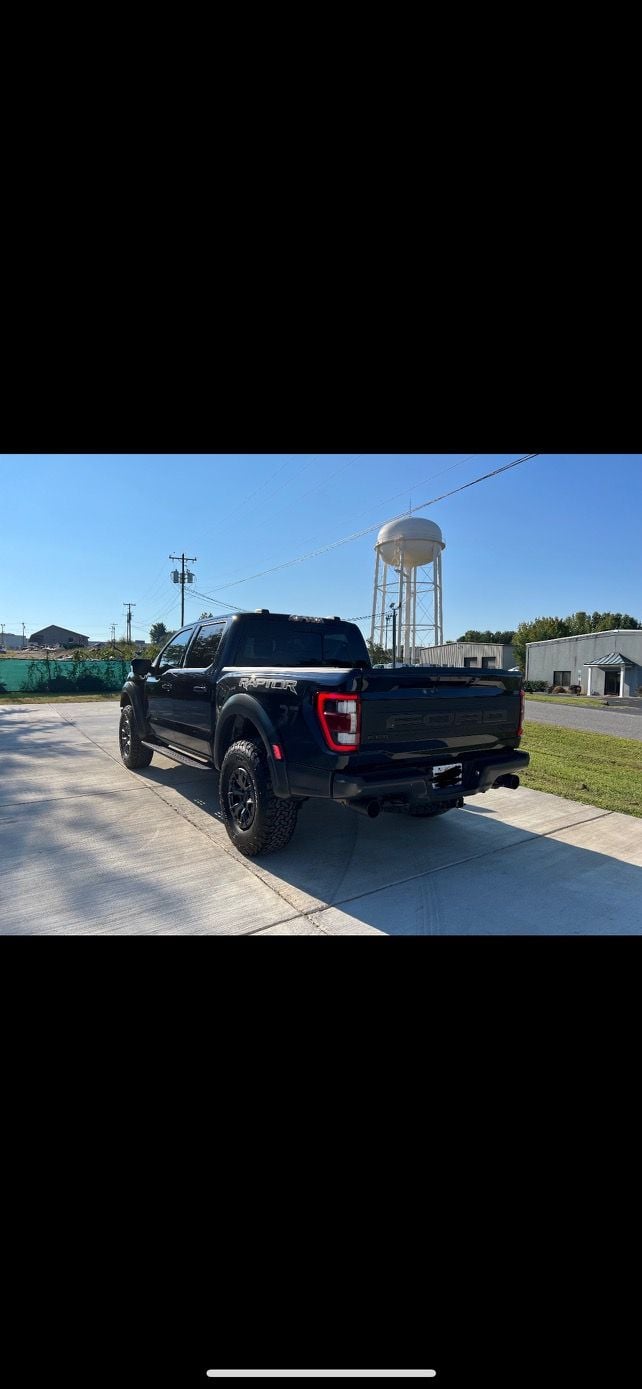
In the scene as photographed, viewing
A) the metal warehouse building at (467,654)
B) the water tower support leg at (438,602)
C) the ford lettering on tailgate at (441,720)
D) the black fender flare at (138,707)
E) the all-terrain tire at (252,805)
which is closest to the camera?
the ford lettering on tailgate at (441,720)

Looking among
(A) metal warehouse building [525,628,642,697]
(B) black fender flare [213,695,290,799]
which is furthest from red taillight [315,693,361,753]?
(A) metal warehouse building [525,628,642,697]

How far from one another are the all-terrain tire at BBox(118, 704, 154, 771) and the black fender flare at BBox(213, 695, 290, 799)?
2.61m

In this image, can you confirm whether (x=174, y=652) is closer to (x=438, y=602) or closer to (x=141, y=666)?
(x=141, y=666)

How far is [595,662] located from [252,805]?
1308 inches

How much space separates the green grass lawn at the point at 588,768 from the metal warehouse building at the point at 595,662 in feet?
75.7

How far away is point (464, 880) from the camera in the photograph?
3469 mm

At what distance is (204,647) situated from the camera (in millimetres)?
4996

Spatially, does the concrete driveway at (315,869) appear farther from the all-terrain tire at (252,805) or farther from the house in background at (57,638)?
the house in background at (57,638)

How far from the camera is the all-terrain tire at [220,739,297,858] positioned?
3.60 m

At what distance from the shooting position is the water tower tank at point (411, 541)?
21281 mm

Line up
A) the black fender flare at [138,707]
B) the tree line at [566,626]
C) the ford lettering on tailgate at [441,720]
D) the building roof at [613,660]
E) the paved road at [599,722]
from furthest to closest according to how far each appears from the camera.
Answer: the tree line at [566,626]
the building roof at [613,660]
the paved road at [599,722]
the black fender flare at [138,707]
the ford lettering on tailgate at [441,720]

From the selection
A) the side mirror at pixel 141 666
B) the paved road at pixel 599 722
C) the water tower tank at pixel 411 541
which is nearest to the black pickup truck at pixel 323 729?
the side mirror at pixel 141 666
